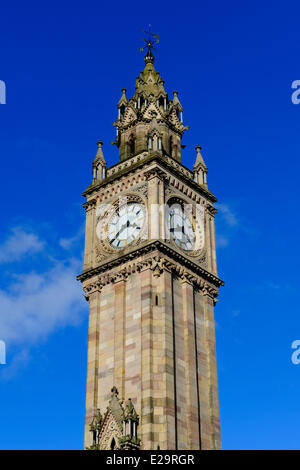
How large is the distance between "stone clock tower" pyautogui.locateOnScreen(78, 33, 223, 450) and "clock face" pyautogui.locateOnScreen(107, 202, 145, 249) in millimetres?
94

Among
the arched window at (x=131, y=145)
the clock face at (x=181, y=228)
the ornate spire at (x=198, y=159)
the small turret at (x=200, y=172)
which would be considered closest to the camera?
the clock face at (x=181, y=228)

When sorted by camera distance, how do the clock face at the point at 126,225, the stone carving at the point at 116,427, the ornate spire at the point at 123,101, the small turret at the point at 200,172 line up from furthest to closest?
1. the ornate spire at the point at 123,101
2. the small turret at the point at 200,172
3. the clock face at the point at 126,225
4. the stone carving at the point at 116,427

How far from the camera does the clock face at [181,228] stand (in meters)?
57.0

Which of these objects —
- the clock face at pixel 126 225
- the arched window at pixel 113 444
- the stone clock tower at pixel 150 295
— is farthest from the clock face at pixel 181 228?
the arched window at pixel 113 444

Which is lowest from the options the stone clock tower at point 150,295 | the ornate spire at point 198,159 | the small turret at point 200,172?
the stone clock tower at point 150,295

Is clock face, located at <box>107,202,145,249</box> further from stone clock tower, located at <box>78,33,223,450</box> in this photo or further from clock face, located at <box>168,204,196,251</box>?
clock face, located at <box>168,204,196,251</box>

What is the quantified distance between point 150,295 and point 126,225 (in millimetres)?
7057

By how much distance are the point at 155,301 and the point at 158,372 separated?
500 cm

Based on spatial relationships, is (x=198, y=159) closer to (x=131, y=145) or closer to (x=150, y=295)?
(x=131, y=145)

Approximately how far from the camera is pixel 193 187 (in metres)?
60.8

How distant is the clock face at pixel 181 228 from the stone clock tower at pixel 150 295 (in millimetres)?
96

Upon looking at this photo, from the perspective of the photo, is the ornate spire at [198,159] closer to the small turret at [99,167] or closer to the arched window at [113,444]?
the small turret at [99,167]
